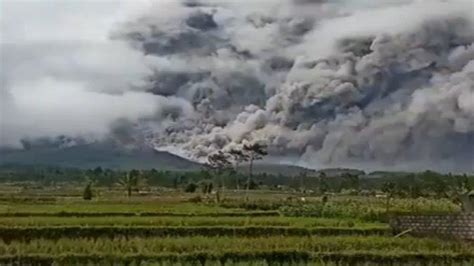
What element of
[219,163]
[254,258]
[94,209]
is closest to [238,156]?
[219,163]

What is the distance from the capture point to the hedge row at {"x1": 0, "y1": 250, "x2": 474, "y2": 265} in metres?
12.0

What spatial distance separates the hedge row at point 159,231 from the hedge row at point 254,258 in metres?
4.86

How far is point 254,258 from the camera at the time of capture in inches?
503

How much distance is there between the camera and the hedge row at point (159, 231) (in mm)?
17094

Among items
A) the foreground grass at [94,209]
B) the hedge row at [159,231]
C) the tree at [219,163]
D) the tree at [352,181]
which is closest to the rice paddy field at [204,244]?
the hedge row at [159,231]

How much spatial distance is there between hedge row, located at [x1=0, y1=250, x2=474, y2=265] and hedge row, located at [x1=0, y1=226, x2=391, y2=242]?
486cm

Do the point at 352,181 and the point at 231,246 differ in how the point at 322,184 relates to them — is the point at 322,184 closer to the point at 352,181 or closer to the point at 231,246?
the point at 352,181

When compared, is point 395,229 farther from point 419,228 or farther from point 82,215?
point 82,215

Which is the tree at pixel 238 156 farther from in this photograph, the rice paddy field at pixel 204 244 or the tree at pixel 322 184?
the rice paddy field at pixel 204 244

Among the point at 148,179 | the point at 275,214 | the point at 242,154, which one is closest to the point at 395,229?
the point at 275,214

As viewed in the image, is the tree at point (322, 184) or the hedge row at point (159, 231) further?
the tree at point (322, 184)

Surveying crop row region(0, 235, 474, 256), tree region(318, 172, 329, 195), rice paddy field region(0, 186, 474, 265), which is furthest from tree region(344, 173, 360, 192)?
crop row region(0, 235, 474, 256)

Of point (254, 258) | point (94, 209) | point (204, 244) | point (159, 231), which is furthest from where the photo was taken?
point (94, 209)

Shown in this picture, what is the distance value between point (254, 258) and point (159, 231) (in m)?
5.35
